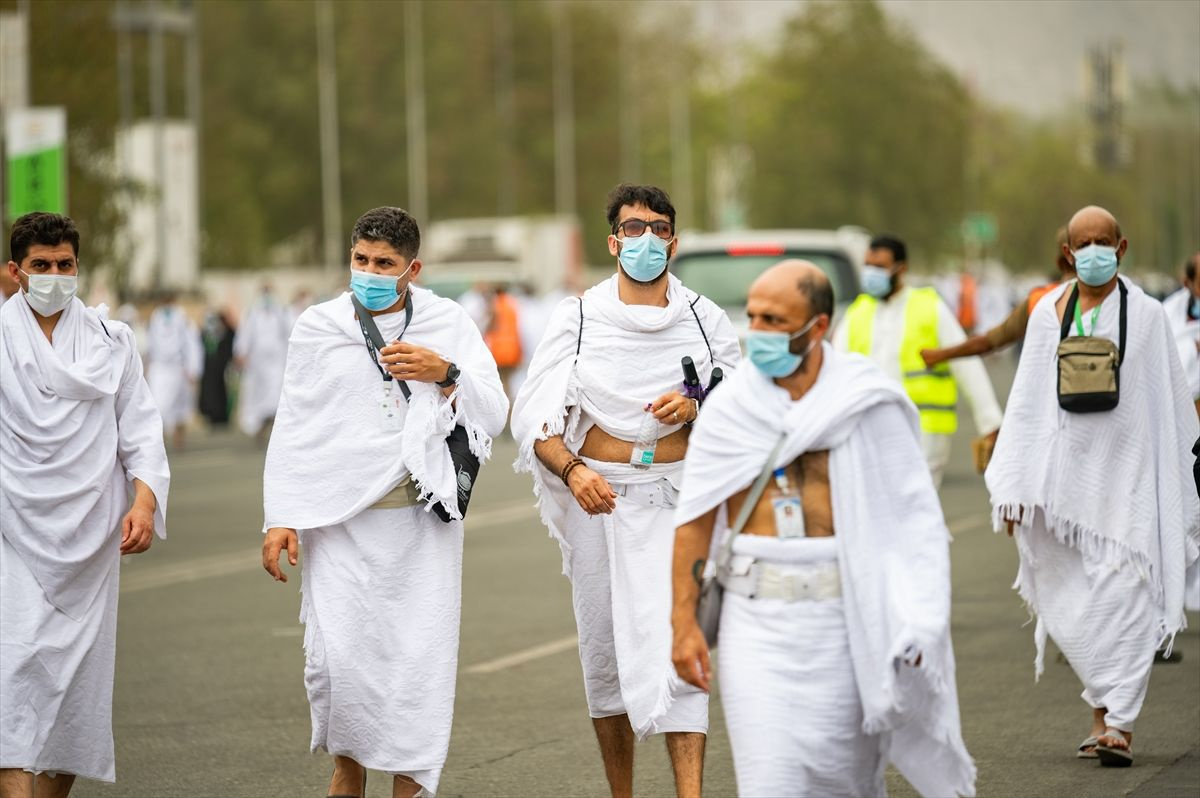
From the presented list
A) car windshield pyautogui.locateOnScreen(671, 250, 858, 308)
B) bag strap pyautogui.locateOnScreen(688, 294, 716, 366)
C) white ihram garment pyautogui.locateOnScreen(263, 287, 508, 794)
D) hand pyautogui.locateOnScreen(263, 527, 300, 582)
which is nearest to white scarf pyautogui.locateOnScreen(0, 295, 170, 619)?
hand pyautogui.locateOnScreen(263, 527, 300, 582)

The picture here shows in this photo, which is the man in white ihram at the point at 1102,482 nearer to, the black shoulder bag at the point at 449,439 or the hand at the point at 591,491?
the hand at the point at 591,491

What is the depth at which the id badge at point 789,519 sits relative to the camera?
5.45m

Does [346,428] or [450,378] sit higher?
[450,378]

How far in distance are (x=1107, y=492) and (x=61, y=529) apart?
4.01 m

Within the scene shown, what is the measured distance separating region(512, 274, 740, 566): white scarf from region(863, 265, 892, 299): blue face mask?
4940 mm

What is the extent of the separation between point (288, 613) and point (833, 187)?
2772 inches

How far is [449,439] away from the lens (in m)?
7.07

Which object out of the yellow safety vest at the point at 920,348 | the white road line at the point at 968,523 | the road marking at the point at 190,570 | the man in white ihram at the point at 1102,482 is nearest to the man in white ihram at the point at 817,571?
the man in white ihram at the point at 1102,482

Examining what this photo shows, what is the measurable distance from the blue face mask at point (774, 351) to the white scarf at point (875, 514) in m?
0.07

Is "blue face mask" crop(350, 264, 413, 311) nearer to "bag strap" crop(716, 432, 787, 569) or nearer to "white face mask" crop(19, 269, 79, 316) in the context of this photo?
"white face mask" crop(19, 269, 79, 316)

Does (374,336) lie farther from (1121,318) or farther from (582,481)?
(1121,318)

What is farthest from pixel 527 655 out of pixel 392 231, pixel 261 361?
pixel 261 361

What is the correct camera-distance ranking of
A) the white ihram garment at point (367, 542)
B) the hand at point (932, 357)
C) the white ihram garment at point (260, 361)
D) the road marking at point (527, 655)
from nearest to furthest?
the white ihram garment at point (367, 542) → the hand at point (932, 357) → the road marking at point (527, 655) → the white ihram garment at point (260, 361)

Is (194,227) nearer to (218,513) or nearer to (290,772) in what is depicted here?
(218,513)
